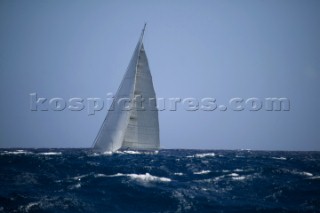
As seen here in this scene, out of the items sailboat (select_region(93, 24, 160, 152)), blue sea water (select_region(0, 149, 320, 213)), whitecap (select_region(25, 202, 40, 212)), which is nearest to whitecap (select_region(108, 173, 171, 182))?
blue sea water (select_region(0, 149, 320, 213))

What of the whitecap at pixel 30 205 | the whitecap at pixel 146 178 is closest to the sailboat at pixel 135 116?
the whitecap at pixel 146 178

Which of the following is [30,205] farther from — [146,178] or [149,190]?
[146,178]

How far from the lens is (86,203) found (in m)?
11.3

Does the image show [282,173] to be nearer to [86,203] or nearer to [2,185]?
[86,203]

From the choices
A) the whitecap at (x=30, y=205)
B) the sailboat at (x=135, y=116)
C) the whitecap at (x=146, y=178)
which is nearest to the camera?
the whitecap at (x=30, y=205)

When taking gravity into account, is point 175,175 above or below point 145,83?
below

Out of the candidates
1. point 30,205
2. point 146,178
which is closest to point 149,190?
point 146,178

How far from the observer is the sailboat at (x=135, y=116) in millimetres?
34281

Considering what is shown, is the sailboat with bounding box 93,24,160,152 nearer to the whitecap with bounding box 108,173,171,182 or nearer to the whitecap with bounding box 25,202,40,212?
the whitecap with bounding box 108,173,171,182

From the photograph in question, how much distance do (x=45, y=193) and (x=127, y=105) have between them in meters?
22.5

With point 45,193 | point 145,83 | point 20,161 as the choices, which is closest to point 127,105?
point 145,83

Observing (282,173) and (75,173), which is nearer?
(75,173)

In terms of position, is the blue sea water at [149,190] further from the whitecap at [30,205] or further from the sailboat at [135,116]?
the sailboat at [135,116]

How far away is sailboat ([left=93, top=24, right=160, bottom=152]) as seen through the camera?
112 ft
